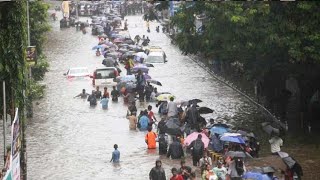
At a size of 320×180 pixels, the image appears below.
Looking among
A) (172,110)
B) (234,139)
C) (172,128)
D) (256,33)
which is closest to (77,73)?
(172,110)

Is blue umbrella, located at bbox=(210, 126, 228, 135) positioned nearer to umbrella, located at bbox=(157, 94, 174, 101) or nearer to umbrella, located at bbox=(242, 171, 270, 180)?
umbrella, located at bbox=(242, 171, 270, 180)

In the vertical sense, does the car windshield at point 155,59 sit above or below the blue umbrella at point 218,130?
below

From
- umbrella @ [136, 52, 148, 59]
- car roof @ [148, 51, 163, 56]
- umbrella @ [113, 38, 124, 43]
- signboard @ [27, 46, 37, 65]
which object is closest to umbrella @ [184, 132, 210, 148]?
signboard @ [27, 46, 37, 65]

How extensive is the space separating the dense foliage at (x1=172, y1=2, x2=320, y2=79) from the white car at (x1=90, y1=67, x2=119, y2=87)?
930 cm

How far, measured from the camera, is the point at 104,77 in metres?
42.7

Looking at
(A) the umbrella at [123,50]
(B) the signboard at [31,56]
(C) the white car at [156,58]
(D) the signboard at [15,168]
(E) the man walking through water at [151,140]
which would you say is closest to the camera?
(D) the signboard at [15,168]

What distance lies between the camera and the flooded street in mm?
24891

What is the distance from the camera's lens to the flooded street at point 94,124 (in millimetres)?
24891

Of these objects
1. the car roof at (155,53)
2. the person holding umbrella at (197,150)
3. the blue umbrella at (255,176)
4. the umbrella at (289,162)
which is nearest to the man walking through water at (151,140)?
the person holding umbrella at (197,150)

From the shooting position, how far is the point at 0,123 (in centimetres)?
3231

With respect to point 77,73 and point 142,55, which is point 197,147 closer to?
point 77,73

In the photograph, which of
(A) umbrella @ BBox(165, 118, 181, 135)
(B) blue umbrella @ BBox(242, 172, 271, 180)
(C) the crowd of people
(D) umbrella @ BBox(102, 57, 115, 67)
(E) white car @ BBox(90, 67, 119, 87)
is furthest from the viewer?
(D) umbrella @ BBox(102, 57, 115, 67)

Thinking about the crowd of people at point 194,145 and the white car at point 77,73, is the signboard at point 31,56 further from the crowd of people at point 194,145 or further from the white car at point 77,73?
the white car at point 77,73

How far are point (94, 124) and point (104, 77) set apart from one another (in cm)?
1051
